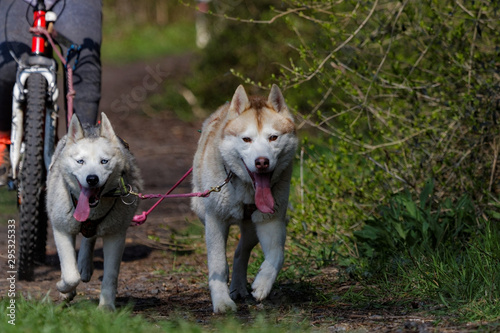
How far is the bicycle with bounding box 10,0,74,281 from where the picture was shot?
474 cm

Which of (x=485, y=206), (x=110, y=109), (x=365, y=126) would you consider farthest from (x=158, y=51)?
(x=485, y=206)

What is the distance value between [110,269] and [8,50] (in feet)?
6.20

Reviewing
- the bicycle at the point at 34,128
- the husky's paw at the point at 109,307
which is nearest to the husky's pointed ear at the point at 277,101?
the bicycle at the point at 34,128

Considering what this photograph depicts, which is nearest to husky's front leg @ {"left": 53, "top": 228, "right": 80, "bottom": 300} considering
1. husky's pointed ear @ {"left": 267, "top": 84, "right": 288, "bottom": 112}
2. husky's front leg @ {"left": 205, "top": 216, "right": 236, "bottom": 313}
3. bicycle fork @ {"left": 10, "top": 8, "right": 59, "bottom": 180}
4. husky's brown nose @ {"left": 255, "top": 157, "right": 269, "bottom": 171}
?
husky's front leg @ {"left": 205, "top": 216, "right": 236, "bottom": 313}

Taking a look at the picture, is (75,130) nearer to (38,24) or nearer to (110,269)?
(110,269)

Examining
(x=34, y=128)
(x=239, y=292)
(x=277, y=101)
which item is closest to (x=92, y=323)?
(x=239, y=292)

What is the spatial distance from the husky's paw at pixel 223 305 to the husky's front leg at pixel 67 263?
779 mm

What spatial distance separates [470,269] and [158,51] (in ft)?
78.2

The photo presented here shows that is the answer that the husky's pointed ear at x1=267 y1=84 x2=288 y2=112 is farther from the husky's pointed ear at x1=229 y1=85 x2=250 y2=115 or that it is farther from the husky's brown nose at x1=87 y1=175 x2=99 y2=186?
the husky's brown nose at x1=87 y1=175 x2=99 y2=186

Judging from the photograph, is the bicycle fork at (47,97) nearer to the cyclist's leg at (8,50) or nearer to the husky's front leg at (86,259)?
the cyclist's leg at (8,50)

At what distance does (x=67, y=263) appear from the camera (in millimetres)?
4098

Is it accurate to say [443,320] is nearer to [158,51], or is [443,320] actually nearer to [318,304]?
[318,304]

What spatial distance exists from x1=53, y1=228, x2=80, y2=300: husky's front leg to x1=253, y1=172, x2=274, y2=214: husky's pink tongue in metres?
1.08

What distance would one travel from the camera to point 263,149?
3.94m
